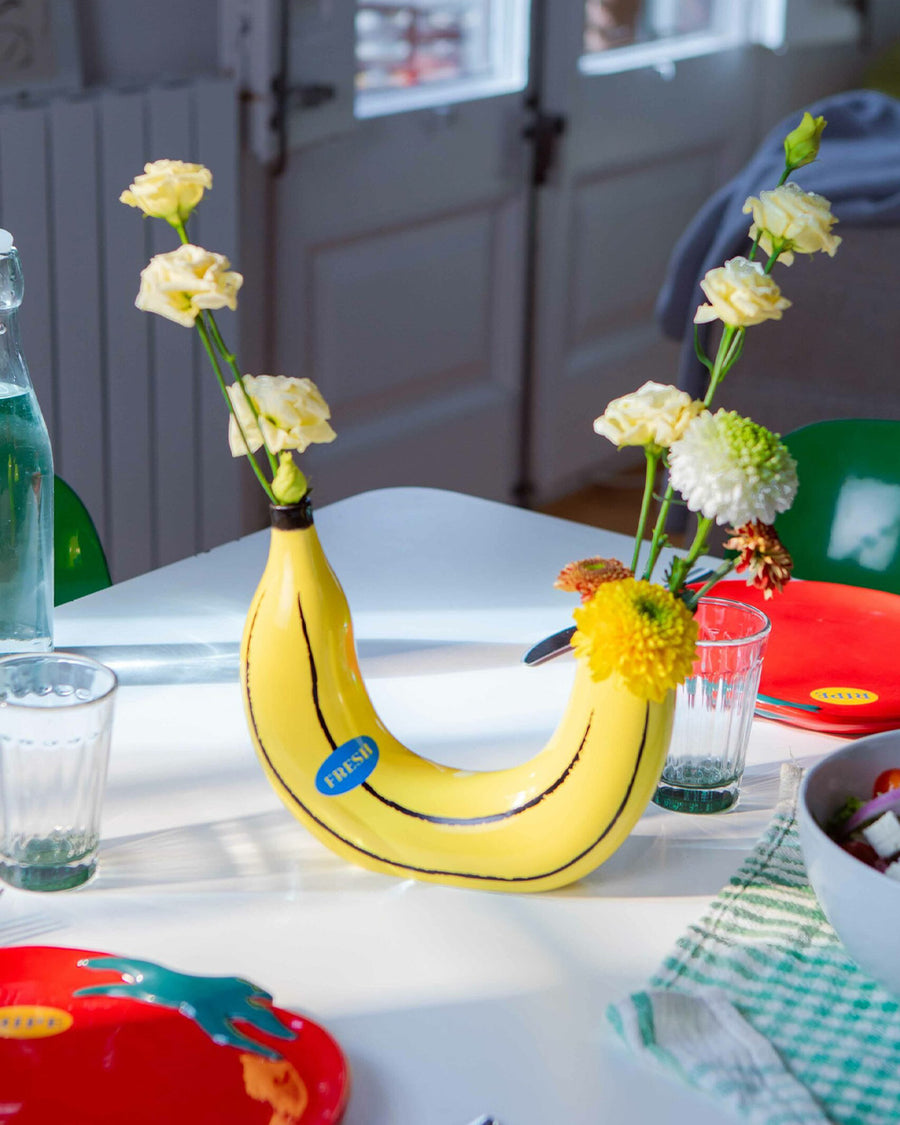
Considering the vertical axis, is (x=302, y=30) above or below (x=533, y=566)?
above

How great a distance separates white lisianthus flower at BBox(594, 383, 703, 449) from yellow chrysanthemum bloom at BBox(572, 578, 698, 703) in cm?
7

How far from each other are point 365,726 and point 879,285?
1.97 m

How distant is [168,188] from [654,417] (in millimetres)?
239

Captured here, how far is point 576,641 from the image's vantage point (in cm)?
67

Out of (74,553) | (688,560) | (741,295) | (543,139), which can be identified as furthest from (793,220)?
(543,139)

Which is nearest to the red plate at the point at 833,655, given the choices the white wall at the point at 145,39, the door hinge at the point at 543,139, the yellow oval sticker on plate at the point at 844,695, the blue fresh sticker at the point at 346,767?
the yellow oval sticker on plate at the point at 844,695

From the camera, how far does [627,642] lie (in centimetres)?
65

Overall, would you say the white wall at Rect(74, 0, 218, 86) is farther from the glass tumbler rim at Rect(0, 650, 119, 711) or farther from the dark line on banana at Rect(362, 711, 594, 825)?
the dark line on banana at Rect(362, 711, 594, 825)

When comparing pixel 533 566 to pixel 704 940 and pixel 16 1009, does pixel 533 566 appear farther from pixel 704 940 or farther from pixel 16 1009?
pixel 16 1009

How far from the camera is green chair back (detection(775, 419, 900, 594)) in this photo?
141cm

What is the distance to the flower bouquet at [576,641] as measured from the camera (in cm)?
65

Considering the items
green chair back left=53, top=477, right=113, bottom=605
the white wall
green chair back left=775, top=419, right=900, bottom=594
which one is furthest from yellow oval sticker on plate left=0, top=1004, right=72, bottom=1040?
the white wall

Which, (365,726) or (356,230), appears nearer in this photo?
(365,726)

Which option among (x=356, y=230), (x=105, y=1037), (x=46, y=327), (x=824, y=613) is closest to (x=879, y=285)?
(x=356, y=230)
